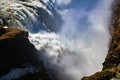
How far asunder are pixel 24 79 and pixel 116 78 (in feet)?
491

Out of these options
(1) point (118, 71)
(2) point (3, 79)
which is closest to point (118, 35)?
(1) point (118, 71)

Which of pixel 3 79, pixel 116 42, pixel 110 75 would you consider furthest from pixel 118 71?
pixel 3 79

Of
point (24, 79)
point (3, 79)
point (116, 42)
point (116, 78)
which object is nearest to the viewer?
point (116, 78)

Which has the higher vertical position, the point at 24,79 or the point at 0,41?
the point at 0,41

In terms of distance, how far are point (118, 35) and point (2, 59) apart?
106 metres

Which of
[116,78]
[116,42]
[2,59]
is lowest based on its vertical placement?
[116,78]

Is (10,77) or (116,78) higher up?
(10,77)

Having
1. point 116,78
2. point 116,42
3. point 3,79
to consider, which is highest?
point 3,79

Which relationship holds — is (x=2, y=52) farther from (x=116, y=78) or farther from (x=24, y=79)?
(x=116, y=78)

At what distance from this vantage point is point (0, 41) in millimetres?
196750

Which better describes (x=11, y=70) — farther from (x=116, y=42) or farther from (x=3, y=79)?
(x=116, y=42)

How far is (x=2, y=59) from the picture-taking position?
196 meters

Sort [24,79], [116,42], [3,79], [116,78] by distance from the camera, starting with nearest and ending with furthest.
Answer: [116,78] → [116,42] → [3,79] → [24,79]

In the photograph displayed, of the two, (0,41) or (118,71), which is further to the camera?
(0,41)
